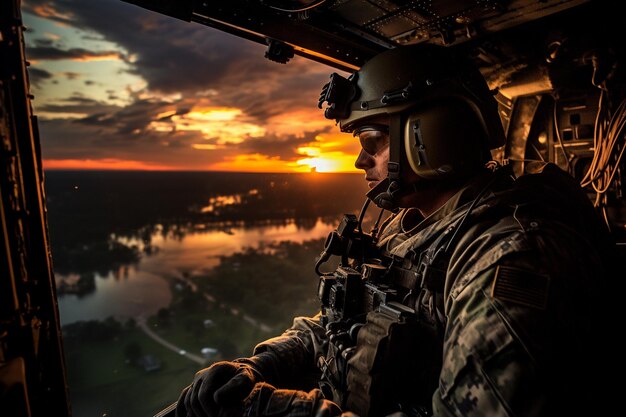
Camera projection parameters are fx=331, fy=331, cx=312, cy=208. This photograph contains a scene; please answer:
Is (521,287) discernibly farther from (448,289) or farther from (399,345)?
(399,345)

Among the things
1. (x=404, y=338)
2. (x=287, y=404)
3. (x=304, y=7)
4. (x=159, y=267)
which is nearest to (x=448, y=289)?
(x=404, y=338)

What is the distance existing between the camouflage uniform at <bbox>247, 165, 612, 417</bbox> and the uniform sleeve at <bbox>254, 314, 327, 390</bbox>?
919mm

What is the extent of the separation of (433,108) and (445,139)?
0.62 ft

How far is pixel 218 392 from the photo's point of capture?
151cm

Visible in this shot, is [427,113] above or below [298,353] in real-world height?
above

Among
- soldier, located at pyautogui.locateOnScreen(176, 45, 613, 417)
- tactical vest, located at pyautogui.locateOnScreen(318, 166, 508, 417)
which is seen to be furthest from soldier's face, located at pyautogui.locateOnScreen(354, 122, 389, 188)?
tactical vest, located at pyautogui.locateOnScreen(318, 166, 508, 417)

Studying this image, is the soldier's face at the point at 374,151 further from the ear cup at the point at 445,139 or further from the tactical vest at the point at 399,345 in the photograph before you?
the tactical vest at the point at 399,345

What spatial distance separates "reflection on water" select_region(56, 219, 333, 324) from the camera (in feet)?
107

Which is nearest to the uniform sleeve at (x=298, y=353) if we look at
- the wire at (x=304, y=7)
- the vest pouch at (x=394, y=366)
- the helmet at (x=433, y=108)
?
the vest pouch at (x=394, y=366)

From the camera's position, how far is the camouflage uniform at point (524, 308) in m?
0.97

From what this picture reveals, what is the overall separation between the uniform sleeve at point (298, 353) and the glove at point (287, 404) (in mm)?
443

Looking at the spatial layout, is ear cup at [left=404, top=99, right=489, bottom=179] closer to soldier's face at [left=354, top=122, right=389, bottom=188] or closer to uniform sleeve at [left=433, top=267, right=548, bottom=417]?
soldier's face at [left=354, top=122, right=389, bottom=188]

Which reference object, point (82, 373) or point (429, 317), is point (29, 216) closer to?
point (429, 317)

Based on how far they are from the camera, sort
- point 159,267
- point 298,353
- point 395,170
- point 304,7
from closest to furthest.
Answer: point 395,170
point 304,7
point 298,353
point 159,267
